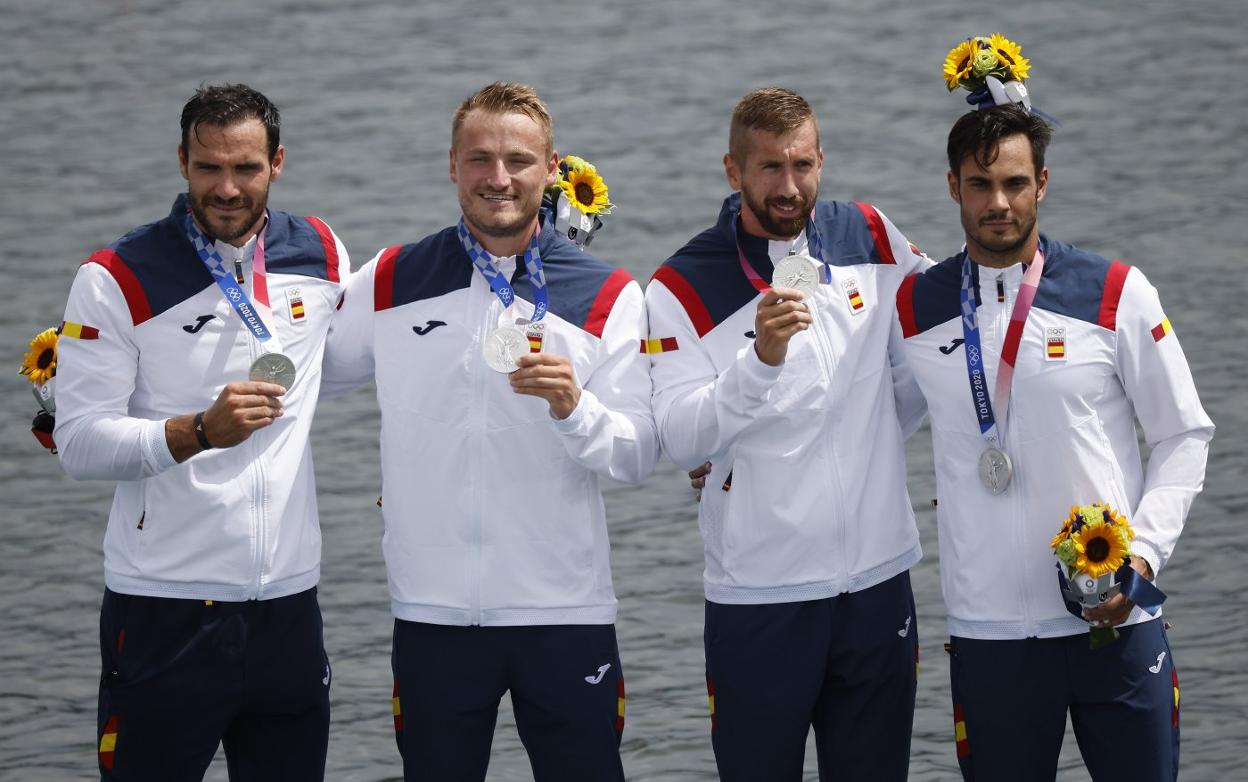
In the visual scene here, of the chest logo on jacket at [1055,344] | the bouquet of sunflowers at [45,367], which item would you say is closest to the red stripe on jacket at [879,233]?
the chest logo on jacket at [1055,344]

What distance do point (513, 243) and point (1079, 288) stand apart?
1.93 m

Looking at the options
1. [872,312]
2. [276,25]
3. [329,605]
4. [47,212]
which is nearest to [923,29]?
[276,25]

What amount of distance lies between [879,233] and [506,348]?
4.98 ft

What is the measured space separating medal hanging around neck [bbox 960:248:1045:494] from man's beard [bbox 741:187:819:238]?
24.9 inches

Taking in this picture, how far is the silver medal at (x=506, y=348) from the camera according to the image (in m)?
6.00

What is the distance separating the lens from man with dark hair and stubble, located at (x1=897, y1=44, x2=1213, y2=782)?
20.5ft

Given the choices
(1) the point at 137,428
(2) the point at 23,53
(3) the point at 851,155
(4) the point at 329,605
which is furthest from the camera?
(2) the point at 23,53

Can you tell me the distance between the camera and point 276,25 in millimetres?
20531

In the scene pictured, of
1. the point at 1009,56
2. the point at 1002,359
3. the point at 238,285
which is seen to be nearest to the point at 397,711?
the point at 238,285

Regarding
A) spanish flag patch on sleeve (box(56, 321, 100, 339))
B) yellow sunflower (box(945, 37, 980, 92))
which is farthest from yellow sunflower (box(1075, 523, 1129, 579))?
spanish flag patch on sleeve (box(56, 321, 100, 339))

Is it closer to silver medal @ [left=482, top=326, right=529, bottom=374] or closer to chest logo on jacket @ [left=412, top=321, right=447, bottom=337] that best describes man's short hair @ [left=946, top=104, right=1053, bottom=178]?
silver medal @ [left=482, top=326, right=529, bottom=374]

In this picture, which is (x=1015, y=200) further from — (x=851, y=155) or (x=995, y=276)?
(x=851, y=155)

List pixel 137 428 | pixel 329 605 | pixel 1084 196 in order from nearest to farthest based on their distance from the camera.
Result: pixel 137 428 < pixel 329 605 < pixel 1084 196

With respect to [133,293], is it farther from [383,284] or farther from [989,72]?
[989,72]
